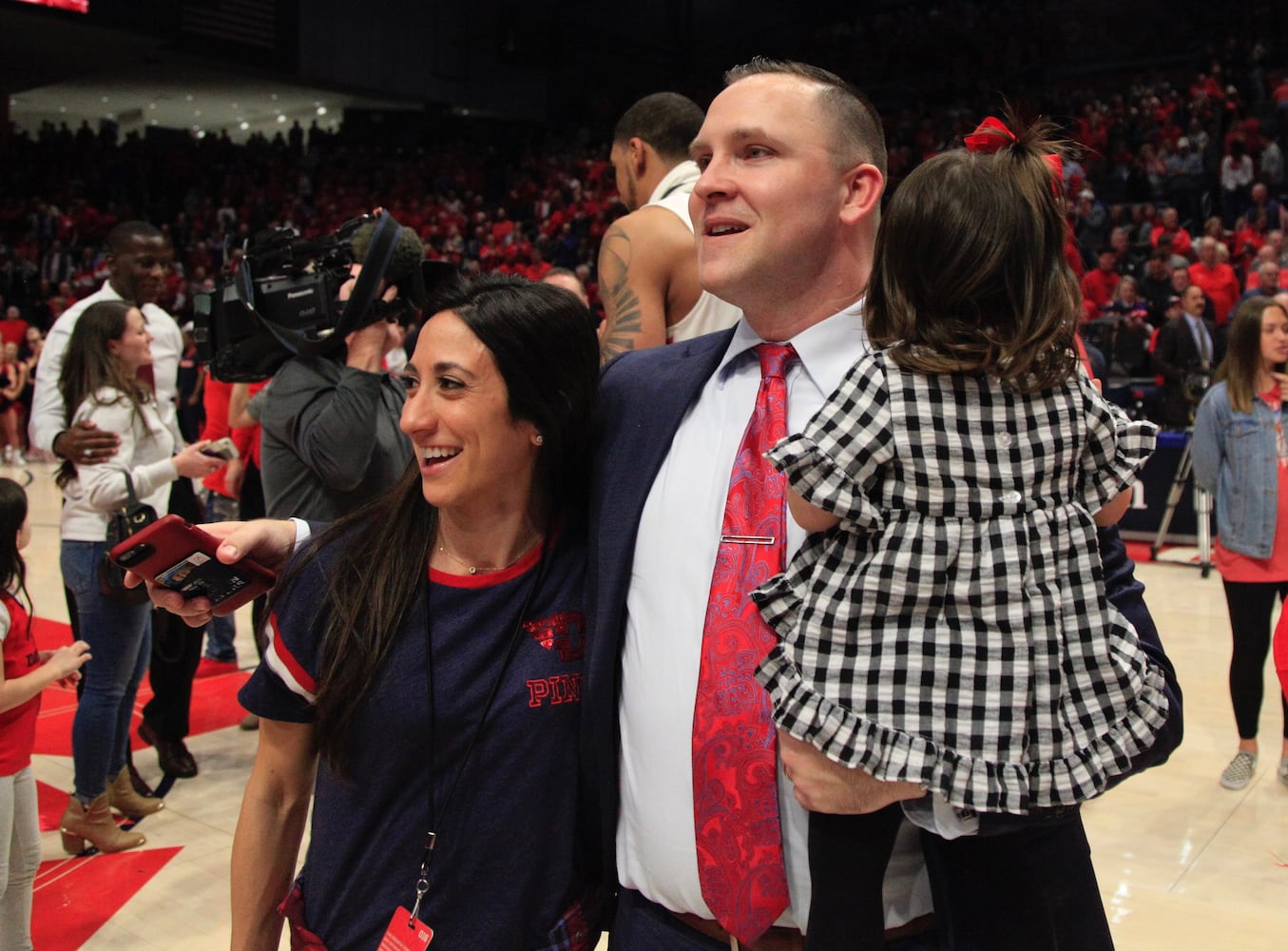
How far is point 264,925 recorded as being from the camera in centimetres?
161

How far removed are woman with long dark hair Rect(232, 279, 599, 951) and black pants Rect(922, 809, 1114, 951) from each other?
507mm

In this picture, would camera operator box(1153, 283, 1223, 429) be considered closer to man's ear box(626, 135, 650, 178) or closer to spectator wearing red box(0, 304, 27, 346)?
man's ear box(626, 135, 650, 178)

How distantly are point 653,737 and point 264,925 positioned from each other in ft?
2.14

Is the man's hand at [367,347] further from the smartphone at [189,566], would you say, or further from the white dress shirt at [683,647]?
the white dress shirt at [683,647]

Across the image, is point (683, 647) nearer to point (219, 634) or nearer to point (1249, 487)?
point (1249, 487)

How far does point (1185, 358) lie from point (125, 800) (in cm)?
789

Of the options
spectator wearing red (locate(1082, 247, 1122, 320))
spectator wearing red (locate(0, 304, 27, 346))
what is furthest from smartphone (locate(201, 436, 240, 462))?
spectator wearing red (locate(0, 304, 27, 346))

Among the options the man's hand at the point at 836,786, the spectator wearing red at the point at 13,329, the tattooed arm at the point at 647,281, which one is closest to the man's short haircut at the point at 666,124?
the tattooed arm at the point at 647,281

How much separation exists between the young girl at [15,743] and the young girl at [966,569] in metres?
2.21

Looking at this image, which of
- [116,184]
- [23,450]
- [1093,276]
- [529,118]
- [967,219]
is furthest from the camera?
[529,118]

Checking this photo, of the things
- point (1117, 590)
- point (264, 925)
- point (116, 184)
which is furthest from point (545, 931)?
point (116, 184)

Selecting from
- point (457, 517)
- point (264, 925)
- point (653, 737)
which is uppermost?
point (457, 517)

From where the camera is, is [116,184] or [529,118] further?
[529,118]

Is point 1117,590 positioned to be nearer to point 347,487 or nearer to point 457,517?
point 457,517
